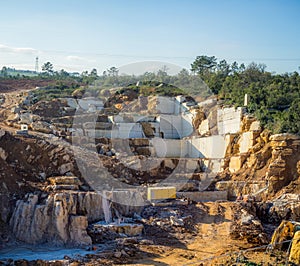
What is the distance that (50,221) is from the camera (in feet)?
53.5

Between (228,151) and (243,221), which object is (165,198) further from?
(228,151)

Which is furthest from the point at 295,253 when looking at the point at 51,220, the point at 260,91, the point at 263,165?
the point at 260,91

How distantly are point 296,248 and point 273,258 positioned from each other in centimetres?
249

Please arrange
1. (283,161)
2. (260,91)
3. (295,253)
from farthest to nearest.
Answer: (260,91)
(283,161)
(295,253)

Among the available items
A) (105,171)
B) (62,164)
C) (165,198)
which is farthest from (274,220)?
(62,164)

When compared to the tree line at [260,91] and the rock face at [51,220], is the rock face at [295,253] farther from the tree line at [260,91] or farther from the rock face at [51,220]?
the tree line at [260,91]

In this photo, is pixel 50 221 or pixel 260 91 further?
pixel 260 91

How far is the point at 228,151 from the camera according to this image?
27.8m

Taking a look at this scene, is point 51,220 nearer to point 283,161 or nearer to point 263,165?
point 283,161

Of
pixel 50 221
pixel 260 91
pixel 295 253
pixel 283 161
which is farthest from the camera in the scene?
pixel 260 91

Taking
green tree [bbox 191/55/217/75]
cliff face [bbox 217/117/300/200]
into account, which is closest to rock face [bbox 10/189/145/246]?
cliff face [bbox 217/117/300/200]

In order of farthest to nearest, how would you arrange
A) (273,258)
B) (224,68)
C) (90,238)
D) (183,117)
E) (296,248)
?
(224,68)
(183,117)
(90,238)
(273,258)
(296,248)

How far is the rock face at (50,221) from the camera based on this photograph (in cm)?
1606

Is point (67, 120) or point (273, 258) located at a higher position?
point (67, 120)
